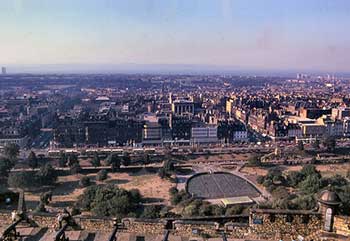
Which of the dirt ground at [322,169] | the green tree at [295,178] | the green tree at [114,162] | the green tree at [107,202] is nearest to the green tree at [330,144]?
the dirt ground at [322,169]

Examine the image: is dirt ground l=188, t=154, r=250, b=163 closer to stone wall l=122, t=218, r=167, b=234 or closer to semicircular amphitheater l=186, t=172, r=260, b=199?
semicircular amphitheater l=186, t=172, r=260, b=199

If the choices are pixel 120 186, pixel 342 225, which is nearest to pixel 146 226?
pixel 342 225

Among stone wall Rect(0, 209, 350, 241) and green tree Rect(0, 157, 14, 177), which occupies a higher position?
stone wall Rect(0, 209, 350, 241)

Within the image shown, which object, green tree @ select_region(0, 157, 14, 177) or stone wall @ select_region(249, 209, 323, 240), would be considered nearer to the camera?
stone wall @ select_region(249, 209, 323, 240)

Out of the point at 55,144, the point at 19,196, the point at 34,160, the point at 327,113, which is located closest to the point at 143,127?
the point at 55,144

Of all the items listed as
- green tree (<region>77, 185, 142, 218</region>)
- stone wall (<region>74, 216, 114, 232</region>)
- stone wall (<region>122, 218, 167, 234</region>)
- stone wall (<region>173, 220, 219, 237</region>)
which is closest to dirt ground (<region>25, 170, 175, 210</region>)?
green tree (<region>77, 185, 142, 218</region>)

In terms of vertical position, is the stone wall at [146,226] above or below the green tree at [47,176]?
above

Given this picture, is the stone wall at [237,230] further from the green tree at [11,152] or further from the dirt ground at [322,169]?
the green tree at [11,152]
